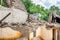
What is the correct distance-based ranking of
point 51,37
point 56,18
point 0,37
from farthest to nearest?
point 56,18, point 51,37, point 0,37

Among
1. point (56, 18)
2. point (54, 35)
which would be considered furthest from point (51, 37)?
point (56, 18)

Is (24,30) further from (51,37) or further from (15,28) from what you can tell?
(51,37)

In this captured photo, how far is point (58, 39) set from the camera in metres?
3.65

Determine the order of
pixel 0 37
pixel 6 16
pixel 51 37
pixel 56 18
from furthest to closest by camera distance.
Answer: pixel 56 18 → pixel 51 37 → pixel 6 16 → pixel 0 37

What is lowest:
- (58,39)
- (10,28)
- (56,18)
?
(58,39)

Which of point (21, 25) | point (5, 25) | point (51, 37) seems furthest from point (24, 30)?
point (51, 37)

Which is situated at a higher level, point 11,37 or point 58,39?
point 11,37

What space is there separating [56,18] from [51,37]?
51 cm

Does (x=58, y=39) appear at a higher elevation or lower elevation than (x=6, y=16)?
lower

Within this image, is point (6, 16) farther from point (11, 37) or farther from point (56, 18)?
point (56, 18)

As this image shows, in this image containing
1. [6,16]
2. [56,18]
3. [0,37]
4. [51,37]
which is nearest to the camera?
[0,37]

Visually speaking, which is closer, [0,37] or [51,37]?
[0,37]

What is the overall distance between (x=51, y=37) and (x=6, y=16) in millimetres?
1926

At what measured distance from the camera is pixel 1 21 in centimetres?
173
